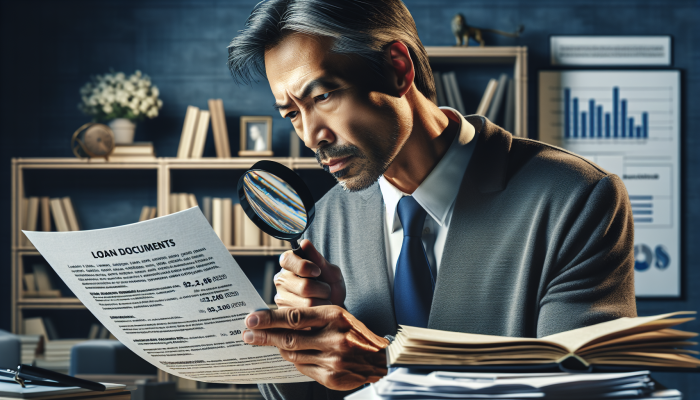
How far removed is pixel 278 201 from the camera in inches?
38.5

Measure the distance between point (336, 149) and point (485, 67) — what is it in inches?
113

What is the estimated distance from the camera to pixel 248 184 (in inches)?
38.4

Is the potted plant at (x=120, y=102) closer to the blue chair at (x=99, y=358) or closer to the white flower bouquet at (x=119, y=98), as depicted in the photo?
the white flower bouquet at (x=119, y=98)

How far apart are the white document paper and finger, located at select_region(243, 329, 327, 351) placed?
0.9 inches

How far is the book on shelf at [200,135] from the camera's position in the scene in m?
3.54

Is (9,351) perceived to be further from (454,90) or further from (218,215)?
(454,90)

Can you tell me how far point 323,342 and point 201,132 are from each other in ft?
9.60

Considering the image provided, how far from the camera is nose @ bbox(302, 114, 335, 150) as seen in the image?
1114mm

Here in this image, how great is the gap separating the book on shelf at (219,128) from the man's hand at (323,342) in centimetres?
283

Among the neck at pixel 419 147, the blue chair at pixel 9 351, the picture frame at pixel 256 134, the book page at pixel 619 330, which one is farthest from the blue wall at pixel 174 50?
the book page at pixel 619 330

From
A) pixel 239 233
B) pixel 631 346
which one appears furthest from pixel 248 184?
pixel 239 233

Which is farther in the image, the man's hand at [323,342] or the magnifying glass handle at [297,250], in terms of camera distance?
the magnifying glass handle at [297,250]

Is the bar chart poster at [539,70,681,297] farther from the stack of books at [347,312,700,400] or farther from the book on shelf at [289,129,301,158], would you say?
the stack of books at [347,312,700,400]

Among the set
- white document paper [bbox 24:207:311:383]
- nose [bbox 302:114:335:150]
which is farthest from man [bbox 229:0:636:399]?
white document paper [bbox 24:207:311:383]
